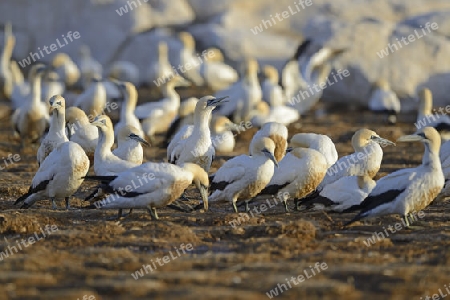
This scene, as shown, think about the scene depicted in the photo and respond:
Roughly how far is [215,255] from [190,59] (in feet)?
76.0

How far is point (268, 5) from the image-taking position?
33.0m

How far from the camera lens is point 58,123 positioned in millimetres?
13516

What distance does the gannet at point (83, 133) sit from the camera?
13820 millimetres

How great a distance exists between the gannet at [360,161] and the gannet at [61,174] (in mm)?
2941

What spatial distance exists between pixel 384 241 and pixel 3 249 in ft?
12.2

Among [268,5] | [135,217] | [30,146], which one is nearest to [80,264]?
[135,217]

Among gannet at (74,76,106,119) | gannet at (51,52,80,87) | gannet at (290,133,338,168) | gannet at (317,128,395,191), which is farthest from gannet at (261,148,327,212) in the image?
gannet at (51,52,80,87)

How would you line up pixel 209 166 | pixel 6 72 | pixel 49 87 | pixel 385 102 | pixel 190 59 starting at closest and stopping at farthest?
pixel 209 166
pixel 385 102
pixel 49 87
pixel 6 72
pixel 190 59

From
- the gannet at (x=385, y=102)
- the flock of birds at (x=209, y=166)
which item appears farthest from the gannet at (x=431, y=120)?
the gannet at (x=385, y=102)

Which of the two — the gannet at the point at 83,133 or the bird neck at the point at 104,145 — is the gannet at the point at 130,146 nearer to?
the bird neck at the point at 104,145

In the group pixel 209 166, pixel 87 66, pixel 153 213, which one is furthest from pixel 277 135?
pixel 87 66

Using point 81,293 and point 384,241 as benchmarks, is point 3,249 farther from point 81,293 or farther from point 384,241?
point 384,241

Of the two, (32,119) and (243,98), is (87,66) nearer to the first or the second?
(243,98)

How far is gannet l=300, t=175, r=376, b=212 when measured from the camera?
427 inches
